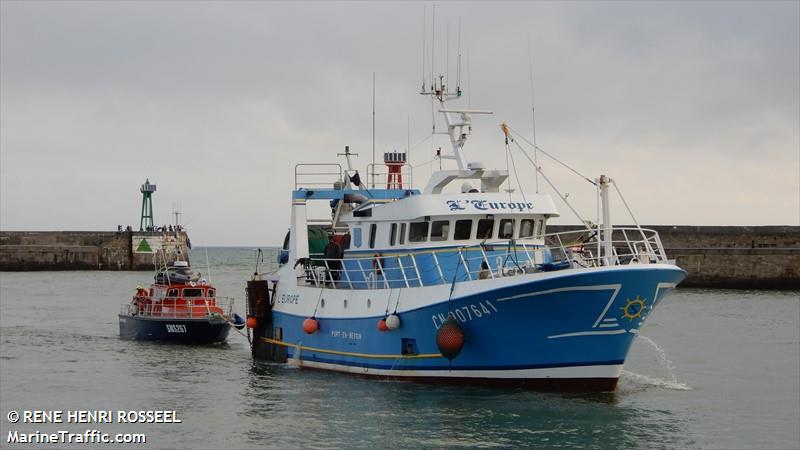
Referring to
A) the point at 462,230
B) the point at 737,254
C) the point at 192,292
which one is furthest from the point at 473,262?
the point at 737,254

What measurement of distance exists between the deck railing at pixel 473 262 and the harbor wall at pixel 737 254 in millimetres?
43175

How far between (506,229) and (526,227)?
1.93 feet

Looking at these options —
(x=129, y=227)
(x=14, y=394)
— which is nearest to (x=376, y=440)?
(x=14, y=394)

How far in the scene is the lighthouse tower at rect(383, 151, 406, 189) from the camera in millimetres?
29147

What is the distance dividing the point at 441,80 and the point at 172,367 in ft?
37.0

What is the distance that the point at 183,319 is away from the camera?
1366 inches

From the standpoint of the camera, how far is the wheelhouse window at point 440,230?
23859 millimetres

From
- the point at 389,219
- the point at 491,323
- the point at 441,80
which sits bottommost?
the point at 491,323

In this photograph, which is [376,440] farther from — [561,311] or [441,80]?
[441,80]

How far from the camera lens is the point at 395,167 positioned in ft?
95.7

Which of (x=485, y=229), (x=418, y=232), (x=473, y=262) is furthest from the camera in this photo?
(x=485, y=229)

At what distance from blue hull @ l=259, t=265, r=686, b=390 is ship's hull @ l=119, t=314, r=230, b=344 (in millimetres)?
13330

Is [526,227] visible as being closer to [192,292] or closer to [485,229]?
[485,229]

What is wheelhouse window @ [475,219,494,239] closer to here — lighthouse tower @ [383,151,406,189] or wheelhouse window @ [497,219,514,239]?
wheelhouse window @ [497,219,514,239]
